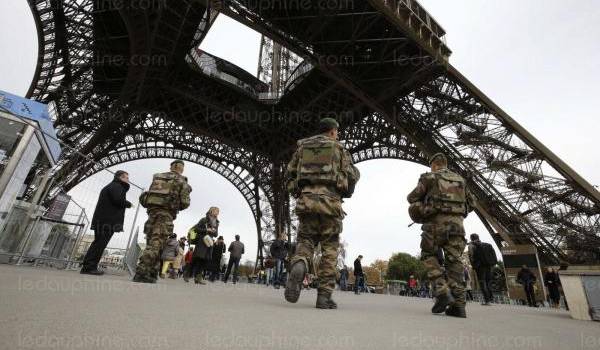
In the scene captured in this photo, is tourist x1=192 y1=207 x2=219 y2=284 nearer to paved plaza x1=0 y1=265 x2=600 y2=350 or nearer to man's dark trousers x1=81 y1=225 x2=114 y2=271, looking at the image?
man's dark trousers x1=81 y1=225 x2=114 y2=271

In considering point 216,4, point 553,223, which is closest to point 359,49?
point 216,4

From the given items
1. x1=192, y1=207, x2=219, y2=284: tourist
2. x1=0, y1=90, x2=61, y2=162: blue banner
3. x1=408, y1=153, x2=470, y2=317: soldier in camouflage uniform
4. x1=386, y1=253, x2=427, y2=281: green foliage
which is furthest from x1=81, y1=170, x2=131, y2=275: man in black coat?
x1=386, y1=253, x2=427, y2=281: green foliage

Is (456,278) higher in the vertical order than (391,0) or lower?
lower

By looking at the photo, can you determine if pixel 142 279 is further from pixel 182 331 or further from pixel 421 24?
pixel 421 24

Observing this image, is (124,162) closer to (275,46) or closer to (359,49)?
(275,46)

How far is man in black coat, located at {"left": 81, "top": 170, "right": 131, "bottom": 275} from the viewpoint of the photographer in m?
5.62

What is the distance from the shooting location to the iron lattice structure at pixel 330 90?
44.6ft

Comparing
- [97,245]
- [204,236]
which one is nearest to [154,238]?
[97,245]

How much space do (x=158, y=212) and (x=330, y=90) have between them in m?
14.9

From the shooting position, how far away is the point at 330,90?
725 inches

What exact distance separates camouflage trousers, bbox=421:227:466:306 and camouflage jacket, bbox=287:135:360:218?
1306 mm

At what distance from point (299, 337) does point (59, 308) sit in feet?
4.80

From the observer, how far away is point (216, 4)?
458 inches

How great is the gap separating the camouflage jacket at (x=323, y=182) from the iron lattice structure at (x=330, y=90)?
26.6ft
